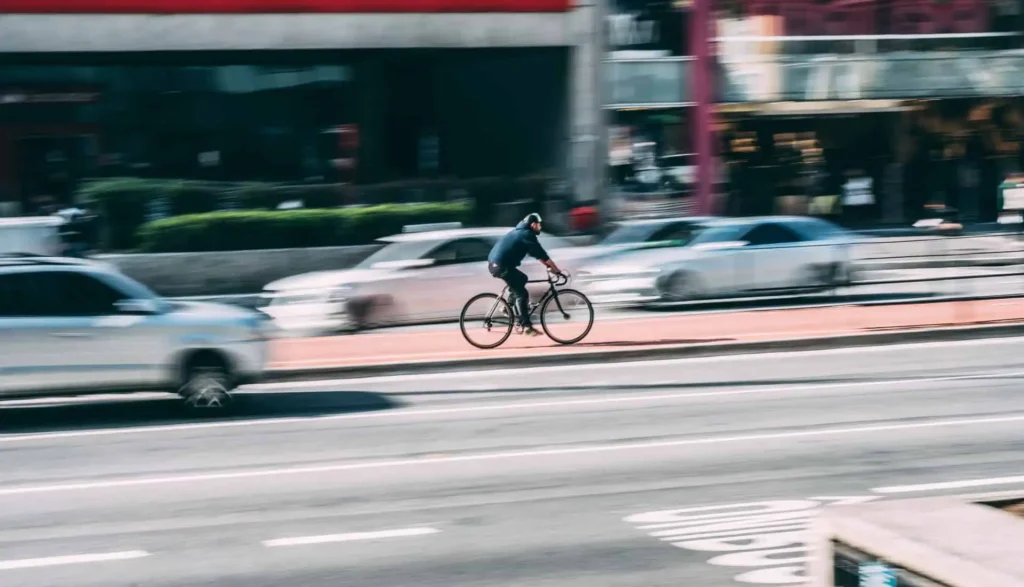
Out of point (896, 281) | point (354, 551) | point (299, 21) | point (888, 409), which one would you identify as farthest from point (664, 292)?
point (354, 551)

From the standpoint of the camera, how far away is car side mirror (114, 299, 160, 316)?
12.2 m

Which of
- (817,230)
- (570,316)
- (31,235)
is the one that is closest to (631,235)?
(817,230)

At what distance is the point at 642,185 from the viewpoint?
28109 mm

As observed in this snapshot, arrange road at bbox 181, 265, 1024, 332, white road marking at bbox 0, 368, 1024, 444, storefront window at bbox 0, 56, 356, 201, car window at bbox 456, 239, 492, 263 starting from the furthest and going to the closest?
storefront window at bbox 0, 56, 356, 201 < car window at bbox 456, 239, 492, 263 < road at bbox 181, 265, 1024, 332 < white road marking at bbox 0, 368, 1024, 444

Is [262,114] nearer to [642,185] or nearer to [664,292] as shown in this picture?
[642,185]

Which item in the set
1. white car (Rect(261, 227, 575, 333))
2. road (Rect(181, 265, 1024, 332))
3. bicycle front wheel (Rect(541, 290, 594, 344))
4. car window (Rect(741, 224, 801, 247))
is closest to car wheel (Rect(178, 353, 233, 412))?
bicycle front wheel (Rect(541, 290, 594, 344))

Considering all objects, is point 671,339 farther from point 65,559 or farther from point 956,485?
point 65,559

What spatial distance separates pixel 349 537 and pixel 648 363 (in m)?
7.98

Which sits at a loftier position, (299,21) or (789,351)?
(299,21)

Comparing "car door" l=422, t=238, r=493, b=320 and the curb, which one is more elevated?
"car door" l=422, t=238, r=493, b=320

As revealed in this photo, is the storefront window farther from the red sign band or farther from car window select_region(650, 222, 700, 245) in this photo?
car window select_region(650, 222, 700, 245)

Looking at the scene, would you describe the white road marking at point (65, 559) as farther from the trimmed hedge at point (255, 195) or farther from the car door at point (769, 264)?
the trimmed hedge at point (255, 195)

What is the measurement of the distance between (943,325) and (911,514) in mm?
14092

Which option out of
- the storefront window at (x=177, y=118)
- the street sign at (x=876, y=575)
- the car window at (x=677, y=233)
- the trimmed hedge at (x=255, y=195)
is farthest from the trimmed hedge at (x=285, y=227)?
the street sign at (x=876, y=575)
